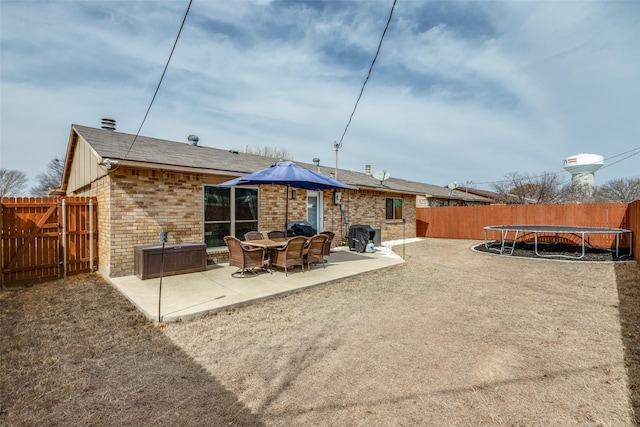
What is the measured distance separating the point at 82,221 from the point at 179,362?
649 centimetres

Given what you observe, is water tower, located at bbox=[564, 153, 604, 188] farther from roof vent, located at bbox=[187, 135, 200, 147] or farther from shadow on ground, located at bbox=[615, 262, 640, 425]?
roof vent, located at bbox=[187, 135, 200, 147]

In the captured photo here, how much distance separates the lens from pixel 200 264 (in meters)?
7.36

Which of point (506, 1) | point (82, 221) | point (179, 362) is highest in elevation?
point (506, 1)

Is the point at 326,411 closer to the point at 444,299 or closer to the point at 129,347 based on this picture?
the point at 129,347

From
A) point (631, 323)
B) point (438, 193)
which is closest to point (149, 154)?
point (631, 323)

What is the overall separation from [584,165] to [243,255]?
165ft

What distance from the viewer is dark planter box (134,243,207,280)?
6.61 meters

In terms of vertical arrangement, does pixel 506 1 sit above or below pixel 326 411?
above

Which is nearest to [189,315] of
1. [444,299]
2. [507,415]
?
[507,415]

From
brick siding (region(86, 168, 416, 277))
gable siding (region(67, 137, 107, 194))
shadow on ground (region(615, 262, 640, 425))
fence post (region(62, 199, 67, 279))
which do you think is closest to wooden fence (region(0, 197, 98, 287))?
fence post (region(62, 199, 67, 279))

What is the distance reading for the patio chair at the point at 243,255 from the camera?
6.44 meters

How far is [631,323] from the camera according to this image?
4273 millimetres

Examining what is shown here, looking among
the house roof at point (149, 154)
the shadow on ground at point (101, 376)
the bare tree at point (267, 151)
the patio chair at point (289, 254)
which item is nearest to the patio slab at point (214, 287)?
the patio chair at point (289, 254)

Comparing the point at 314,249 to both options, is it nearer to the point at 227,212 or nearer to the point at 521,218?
the point at 227,212
